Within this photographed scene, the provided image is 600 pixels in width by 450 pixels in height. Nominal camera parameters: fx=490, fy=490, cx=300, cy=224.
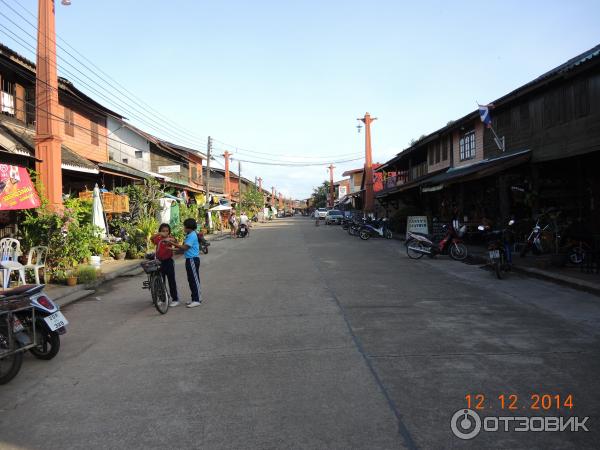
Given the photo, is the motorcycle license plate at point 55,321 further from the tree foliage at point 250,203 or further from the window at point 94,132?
the tree foliage at point 250,203

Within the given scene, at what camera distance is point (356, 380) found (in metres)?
4.57

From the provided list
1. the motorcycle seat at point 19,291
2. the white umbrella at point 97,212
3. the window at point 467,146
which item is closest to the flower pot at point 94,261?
the white umbrella at point 97,212

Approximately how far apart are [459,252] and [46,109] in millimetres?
12276

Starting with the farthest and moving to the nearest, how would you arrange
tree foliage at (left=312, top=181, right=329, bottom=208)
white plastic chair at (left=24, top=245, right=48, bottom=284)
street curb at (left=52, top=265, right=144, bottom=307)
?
tree foliage at (left=312, top=181, right=329, bottom=208), white plastic chair at (left=24, top=245, right=48, bottom=284), street curb at (left=52, top=265, right=144, bottom=307)

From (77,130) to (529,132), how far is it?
17177 mm

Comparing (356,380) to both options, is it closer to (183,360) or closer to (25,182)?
(183,360)

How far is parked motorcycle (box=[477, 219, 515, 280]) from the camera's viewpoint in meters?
11.2

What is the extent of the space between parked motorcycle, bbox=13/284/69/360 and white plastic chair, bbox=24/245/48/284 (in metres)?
5.15

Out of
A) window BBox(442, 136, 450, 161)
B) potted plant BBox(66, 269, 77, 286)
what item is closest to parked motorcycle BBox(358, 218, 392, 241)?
window BBox(442, 136, 450, 161)

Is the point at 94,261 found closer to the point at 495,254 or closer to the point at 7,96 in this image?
the point at 7,96

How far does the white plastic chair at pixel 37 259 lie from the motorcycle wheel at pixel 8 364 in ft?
18.9

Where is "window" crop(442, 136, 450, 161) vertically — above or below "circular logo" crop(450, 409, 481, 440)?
above

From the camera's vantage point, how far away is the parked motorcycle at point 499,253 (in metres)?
11.2

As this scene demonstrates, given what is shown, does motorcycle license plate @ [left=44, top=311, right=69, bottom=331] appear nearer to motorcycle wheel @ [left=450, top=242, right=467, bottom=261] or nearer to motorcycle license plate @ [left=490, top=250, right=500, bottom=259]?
motorcycle license plate @ [left=490, top=250, right=500, bottom=259]
